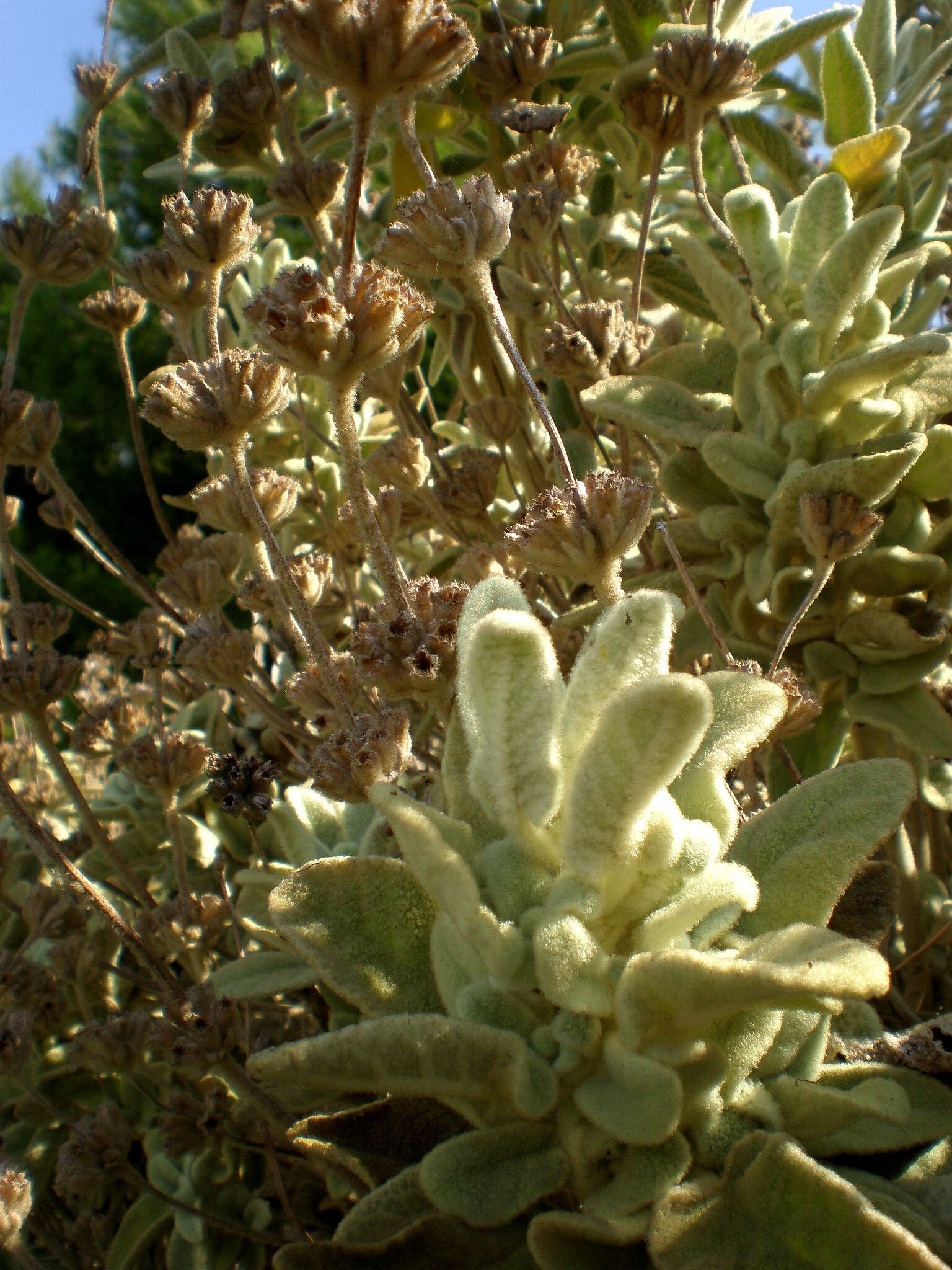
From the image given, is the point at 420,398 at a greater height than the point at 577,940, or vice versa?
the point at 420,398

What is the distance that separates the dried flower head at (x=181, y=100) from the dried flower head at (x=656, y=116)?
516 millimetres

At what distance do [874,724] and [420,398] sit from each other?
2.93 feet

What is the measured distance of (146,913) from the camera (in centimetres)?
111

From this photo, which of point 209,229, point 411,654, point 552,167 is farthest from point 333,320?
point 552,167

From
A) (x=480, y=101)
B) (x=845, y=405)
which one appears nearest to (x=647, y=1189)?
(x=845, y=405)

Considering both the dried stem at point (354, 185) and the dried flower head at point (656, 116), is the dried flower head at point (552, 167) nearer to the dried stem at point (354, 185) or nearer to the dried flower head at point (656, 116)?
the dried flower head at point (656, 116)

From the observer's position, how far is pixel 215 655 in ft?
3.55

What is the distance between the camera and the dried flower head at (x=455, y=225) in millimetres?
816

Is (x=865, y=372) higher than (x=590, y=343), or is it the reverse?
(x=590, y=343)

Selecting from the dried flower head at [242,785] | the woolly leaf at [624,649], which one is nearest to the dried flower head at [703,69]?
the woolly leaf at [624,649]

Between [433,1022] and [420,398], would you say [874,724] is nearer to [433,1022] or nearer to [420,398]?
[433,1022]

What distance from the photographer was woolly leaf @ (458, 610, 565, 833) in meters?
0.58

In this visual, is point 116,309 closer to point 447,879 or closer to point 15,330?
point 15,330

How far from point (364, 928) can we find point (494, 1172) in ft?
0.51
